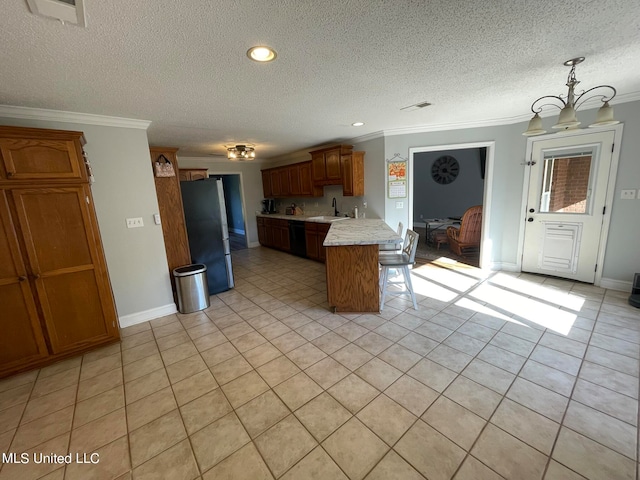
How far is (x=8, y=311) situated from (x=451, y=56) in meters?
4.05

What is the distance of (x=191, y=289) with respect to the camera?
10.5 feet

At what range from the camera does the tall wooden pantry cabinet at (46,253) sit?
82.0 inches

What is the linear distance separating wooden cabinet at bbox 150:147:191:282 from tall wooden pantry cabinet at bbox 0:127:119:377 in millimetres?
844

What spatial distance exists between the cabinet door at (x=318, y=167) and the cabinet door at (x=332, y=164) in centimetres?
12

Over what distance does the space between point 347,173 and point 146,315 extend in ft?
12.0

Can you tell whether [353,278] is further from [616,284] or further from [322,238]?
[616,284]

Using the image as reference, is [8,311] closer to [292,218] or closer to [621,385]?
[292,218]

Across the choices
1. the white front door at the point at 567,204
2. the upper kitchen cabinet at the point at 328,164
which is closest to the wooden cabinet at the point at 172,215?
the upper kitchen cabinet at the point at 328,164

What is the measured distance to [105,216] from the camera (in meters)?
2.74

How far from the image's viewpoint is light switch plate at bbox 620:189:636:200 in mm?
2977

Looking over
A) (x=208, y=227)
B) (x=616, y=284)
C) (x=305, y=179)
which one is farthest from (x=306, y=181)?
(x=616, y=284)

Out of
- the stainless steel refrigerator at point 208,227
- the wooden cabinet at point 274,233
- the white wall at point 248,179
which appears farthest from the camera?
the white wall at point 248,179

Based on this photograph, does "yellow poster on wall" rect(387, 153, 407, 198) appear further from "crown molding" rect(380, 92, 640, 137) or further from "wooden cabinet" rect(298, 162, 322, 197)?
"wooden cabinet" rect(298, 162, 322, 197)

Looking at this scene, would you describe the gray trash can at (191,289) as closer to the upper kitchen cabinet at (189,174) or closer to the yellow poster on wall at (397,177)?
the upper kitchen cabinet at (189,174)
